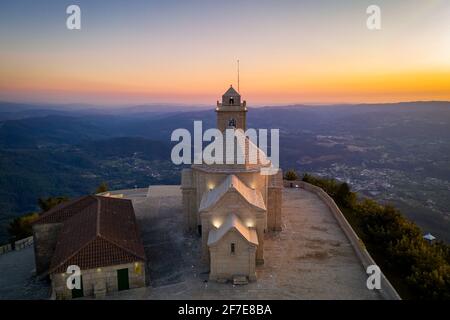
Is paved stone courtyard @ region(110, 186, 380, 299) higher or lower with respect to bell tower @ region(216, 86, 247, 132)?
lower

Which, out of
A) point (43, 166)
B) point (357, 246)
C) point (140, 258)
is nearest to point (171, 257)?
point (140, 258)

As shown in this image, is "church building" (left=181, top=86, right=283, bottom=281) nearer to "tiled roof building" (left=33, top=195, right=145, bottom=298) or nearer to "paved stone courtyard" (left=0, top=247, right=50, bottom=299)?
"tiled roof building" (left=33, top=195, right=145, bottom=298)

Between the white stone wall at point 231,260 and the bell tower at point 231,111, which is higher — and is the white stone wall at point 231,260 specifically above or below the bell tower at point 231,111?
below

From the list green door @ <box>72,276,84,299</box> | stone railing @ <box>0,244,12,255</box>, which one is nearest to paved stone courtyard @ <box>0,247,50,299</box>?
stone railing @ <box>0,244,12,255</box>

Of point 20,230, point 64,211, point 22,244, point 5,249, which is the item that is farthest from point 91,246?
point 20,230

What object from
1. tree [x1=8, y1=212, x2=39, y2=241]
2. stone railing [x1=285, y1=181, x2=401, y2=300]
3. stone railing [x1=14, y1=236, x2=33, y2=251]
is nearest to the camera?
stone railing [x1=285, y1=181, x2=401, y2=300]

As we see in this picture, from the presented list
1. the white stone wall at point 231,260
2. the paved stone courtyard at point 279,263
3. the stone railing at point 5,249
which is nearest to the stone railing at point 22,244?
the stone railing at point 5,249

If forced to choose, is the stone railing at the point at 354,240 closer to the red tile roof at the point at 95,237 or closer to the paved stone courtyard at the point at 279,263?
the paved stone courtyard at the point at 279,263
